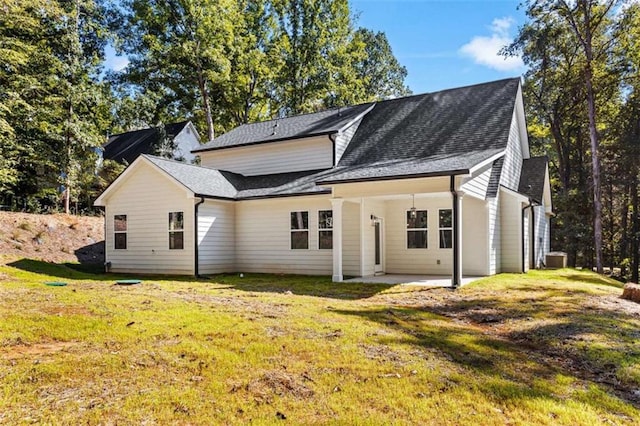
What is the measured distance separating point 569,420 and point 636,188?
2852 centimetres

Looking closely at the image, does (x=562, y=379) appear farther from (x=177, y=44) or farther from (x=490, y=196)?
(x=177, y=44)

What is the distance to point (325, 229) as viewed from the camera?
14.5 meters

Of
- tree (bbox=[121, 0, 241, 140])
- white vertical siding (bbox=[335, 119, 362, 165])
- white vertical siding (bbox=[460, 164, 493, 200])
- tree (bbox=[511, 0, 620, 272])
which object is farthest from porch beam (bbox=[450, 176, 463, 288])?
tree (bbox=[121, 0, 241, 140])

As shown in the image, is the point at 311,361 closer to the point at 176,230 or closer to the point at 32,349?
the point at 32,349

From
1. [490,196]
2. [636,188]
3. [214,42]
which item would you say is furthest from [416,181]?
[636,188]

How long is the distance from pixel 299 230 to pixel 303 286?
140 inches

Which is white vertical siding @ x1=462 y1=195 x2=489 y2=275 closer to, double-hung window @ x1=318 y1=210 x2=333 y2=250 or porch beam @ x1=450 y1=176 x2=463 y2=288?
porch beam @ x1=450 y1=176 x2=463 y2=288

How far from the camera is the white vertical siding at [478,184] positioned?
11.9 m

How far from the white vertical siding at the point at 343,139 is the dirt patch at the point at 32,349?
1264 cm

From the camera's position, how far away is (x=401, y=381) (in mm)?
4281

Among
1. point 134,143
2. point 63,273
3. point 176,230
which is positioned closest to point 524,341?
point 176,230

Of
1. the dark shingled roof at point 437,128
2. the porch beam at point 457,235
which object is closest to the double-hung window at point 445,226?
the dark shingled roof at point 437,128

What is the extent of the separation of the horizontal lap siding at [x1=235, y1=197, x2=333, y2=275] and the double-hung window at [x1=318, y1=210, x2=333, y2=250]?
143mm

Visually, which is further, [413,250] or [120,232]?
[120,232]
